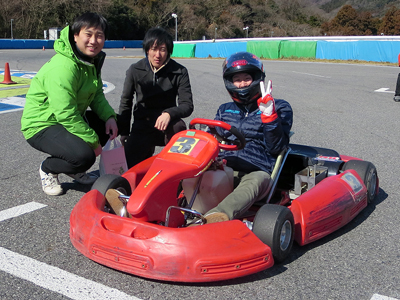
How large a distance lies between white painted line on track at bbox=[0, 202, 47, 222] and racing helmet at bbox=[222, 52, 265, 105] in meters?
1.75

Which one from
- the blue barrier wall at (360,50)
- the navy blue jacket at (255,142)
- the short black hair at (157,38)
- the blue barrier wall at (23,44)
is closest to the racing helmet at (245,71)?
the navy blue jacket at (255,142)

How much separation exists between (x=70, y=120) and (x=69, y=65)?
0.42 metres

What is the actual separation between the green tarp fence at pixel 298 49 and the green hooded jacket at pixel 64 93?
23602 millimetres

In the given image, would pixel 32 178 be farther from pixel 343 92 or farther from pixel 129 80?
pixel 343 92

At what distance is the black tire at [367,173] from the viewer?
143 inches

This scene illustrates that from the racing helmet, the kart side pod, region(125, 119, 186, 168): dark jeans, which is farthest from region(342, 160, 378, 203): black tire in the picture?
region(125, 119, 186, 168): dark jeans

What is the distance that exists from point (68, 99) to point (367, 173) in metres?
2.39

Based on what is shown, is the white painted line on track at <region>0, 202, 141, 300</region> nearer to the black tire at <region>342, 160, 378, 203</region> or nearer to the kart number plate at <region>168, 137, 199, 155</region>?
the kart number plate at <region>168, 137, 199, 155</region>

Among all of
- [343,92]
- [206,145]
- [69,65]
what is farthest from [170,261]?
[343,92]

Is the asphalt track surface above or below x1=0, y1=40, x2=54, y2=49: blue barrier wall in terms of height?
above

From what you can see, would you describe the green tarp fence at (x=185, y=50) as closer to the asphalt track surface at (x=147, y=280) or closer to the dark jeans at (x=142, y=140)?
the asphalt track surface at (x=147, y=280)

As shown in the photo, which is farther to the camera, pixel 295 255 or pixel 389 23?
pixel 389 23

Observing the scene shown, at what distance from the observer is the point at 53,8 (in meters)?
47.4

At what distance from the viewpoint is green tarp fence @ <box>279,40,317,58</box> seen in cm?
2580
